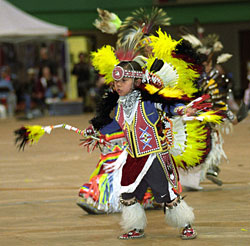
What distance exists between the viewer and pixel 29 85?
1983cm

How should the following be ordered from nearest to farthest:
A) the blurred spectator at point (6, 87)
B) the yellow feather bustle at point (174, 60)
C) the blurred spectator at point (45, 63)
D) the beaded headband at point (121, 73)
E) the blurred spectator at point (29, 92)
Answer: the beaded headband at point (121, 73), the yellow feather bustle at point (174, 60), the blurred spectator at point (29, 92), the blurred spectator at point (45, 63), the blurred spectator at point (6, 87)

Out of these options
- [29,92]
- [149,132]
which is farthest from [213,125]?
[29,92]

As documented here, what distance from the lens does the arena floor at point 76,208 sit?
221 inches

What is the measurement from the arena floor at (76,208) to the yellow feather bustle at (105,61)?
121 cm

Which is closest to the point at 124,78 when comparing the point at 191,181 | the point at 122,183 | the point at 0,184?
the point at 122,183

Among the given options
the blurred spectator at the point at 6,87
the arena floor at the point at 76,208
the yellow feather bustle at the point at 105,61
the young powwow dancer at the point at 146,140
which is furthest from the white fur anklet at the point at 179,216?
the blurred spectator at the point at 6,87

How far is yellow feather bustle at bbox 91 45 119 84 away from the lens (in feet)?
19.6

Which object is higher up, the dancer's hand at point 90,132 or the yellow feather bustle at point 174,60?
the yellow feather bustle at point 174,60

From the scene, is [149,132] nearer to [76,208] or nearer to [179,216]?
[179,216]

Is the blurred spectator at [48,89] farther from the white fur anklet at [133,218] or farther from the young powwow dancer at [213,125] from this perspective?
the white fur anklet at [133,218]

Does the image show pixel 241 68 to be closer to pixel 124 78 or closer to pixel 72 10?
pixel 72 10

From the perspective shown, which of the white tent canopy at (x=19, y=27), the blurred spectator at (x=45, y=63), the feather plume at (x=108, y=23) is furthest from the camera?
the blurred spectator at (x=45, y=63)

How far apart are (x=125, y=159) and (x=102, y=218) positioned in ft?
2.71

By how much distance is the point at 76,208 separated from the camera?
22.9 feet
